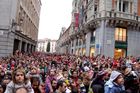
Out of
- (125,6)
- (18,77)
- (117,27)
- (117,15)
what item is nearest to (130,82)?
(18,77)

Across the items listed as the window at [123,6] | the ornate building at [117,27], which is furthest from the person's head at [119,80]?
the window at [123,6]

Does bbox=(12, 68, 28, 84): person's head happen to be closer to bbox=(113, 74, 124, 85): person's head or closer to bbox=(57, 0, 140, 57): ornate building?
bbox=(113, 74, 124, 85): person's head

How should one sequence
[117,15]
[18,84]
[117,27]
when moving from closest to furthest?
[18,84] → [117,15] → [117,27]

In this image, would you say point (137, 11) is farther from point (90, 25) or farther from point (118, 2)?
point (90, 25)

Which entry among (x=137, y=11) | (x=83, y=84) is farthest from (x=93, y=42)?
(x=83, y=84)

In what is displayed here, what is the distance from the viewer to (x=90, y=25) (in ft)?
118

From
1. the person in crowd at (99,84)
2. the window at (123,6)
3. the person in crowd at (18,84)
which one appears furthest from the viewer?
the window at (123,6)

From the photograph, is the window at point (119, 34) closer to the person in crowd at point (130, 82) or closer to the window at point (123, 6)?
the window at point (123, 6)

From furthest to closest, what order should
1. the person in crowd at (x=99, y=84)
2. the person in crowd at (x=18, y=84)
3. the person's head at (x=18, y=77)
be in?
the person in crowd at (x=99, y=84)
the person's head at (x=18, y=77)
the person in crowd at (x=18, y=84)

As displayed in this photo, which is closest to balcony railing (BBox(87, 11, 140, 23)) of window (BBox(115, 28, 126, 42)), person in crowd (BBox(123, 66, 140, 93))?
window (BBox(115, 28, 126, 42))

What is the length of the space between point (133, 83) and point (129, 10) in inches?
Result: 1091

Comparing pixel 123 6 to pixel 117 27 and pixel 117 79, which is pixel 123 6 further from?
pixel 117 79

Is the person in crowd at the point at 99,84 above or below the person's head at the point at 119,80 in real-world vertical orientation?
below

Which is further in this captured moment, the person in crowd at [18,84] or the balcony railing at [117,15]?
the balcony railing at [117,15]
